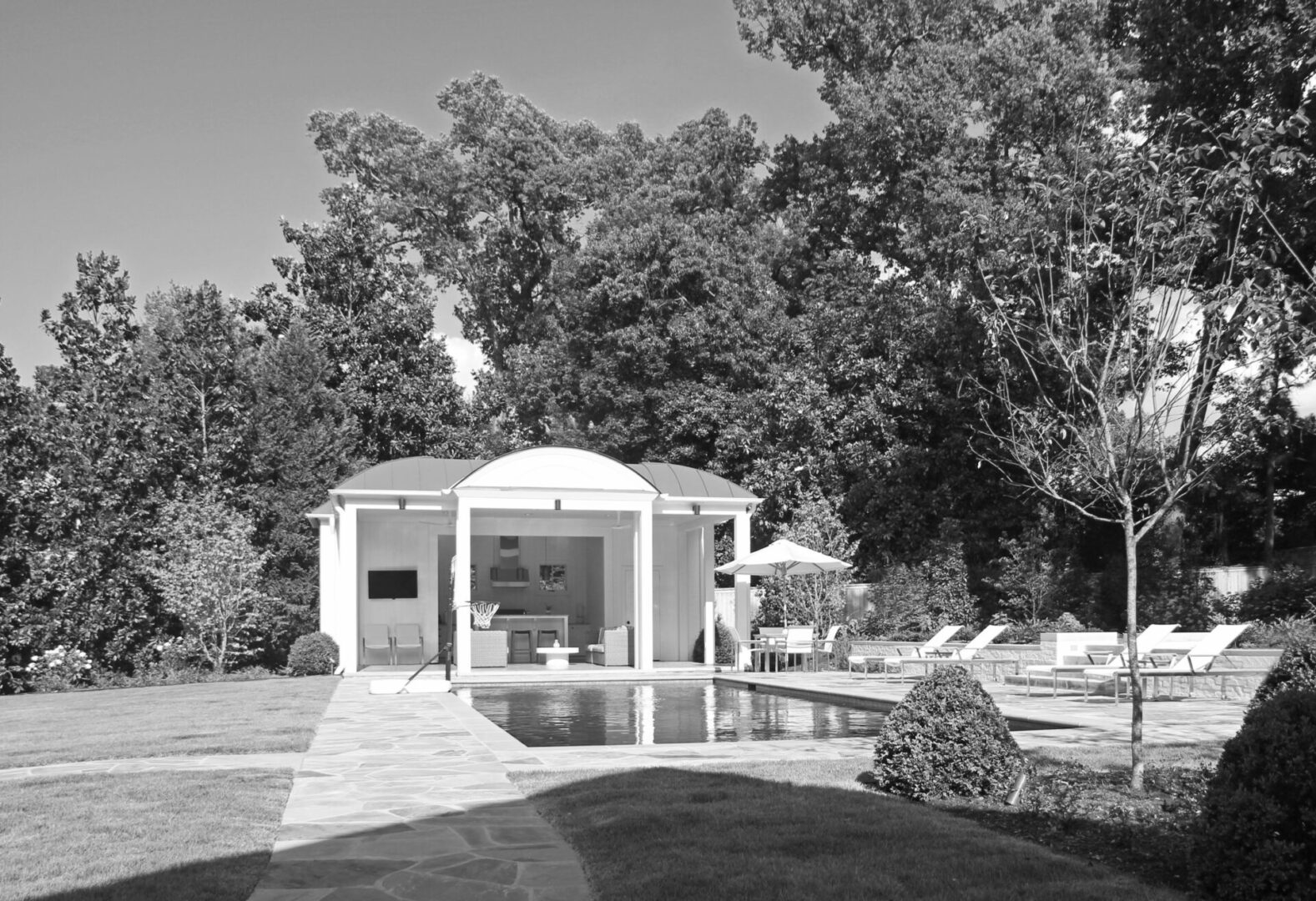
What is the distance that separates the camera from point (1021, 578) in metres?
25.1

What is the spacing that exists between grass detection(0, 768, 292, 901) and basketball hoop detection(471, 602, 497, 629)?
13439 mm

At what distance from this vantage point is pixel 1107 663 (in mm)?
16719

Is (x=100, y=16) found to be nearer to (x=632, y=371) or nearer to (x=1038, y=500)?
(x=632, y=371)

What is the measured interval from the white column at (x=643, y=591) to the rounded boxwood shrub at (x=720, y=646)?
1.96m

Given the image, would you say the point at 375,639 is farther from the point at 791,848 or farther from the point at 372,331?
the point at 791,848

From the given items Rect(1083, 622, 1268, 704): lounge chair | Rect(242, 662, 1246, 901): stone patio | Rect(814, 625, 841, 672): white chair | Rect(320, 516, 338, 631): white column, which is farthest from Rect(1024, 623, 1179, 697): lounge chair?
Rect(320, 516, 338, 631): white column

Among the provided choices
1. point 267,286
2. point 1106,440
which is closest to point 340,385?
point 267,286

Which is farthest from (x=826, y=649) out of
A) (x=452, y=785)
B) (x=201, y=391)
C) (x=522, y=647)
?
(x=201, y=391)

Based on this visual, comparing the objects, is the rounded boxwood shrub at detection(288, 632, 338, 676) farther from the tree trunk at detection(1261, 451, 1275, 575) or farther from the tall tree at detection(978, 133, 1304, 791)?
the tree trunk at detection(1261, 451, 1275, 575)

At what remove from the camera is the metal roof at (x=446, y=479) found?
2181cm

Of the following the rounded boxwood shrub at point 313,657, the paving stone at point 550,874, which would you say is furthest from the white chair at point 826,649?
the paving stone at point 550,874

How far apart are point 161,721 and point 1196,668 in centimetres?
1287

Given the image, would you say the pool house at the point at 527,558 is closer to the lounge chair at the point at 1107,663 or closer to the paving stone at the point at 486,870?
the lounge chair at the point at 1107,663

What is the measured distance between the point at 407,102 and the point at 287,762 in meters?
33.1
